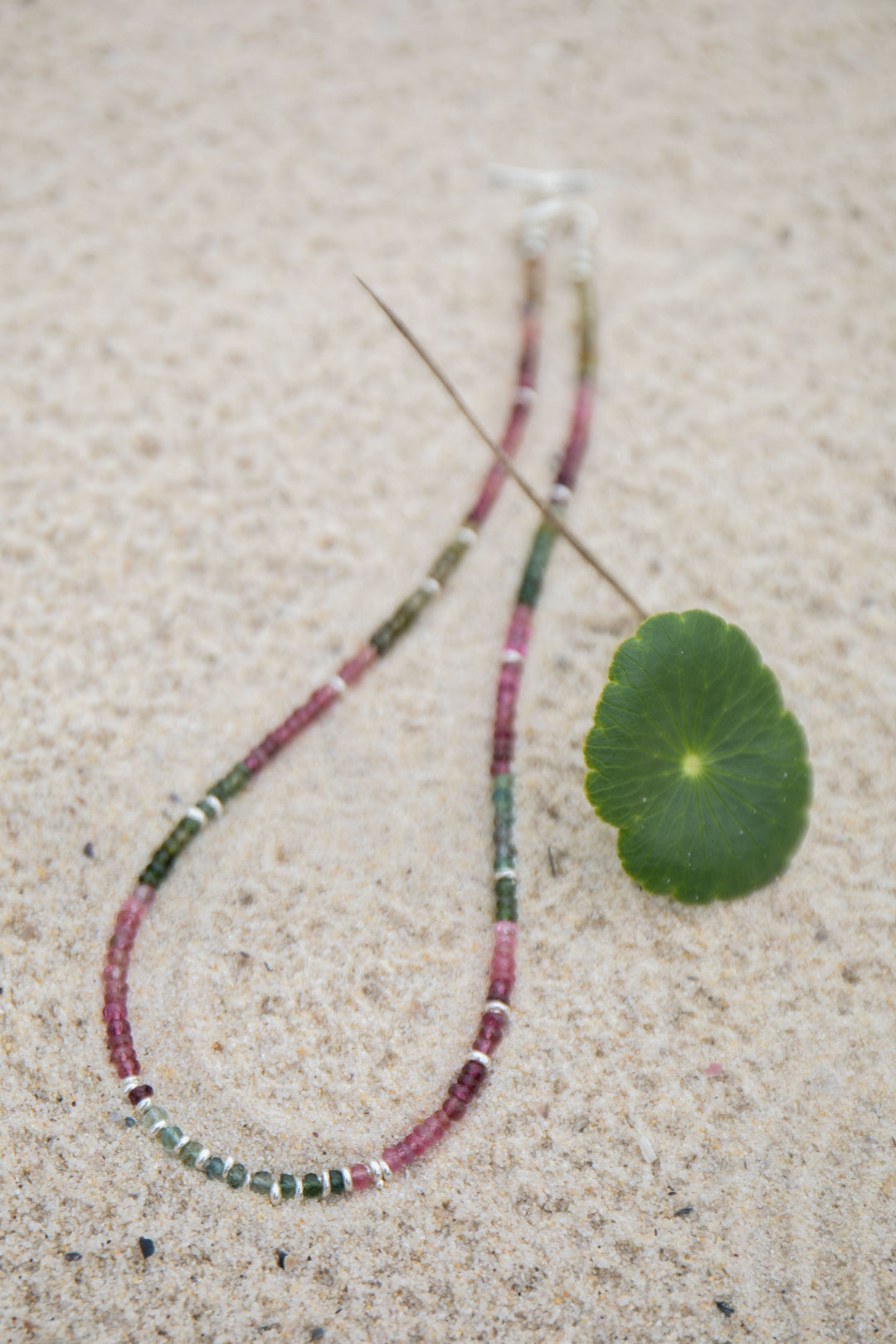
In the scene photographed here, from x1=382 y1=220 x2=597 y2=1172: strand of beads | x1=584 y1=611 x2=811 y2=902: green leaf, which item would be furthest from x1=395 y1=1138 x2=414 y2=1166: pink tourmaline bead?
x1=584 y1=611 x2=811 y2=902: green leaf

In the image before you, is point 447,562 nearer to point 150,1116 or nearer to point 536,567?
point 536,567

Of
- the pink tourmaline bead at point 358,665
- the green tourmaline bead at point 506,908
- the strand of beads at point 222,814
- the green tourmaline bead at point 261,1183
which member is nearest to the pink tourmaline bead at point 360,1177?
the strand of beads at point 222,814

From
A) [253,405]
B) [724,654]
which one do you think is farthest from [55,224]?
[724,654]

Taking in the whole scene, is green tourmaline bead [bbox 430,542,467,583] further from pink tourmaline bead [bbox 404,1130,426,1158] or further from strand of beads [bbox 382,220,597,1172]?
pink tourmaline bead [bbox 404,1130,426,1158]

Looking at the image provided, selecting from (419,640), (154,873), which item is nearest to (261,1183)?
(154,873)

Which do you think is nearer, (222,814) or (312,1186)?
(312,1186)
